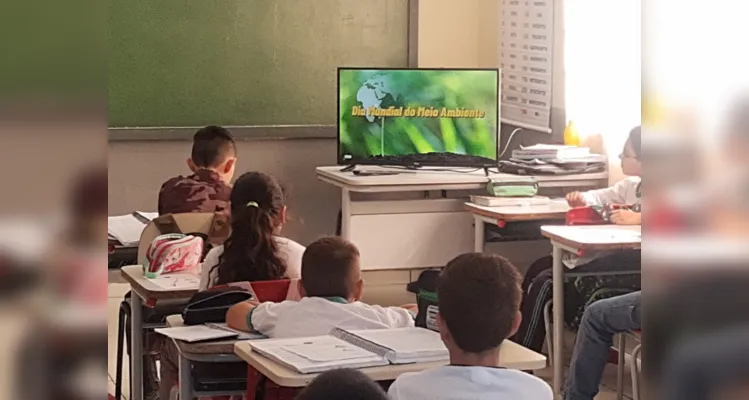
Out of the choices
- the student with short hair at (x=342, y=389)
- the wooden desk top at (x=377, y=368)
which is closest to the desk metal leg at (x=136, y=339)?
the wooden desk top at (x=377, y=368)

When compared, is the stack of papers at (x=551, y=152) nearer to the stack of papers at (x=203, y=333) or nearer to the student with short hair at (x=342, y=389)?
the stack of papers at (x=203, y=333)

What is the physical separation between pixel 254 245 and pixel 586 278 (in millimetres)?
1763

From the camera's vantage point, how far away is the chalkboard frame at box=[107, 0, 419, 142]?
580 centimetres

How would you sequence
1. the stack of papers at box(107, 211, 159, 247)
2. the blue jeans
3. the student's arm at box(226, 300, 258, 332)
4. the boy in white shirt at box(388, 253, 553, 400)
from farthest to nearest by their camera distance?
1. the stack of papers at box(107, 211, 159, 247)
2. the blue jeans
3. the student's arm at box(226, 300, 258, 332)
4. the boy in white shirt at box(388, 253, 553, 400)

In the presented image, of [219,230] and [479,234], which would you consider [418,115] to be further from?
[219,230]

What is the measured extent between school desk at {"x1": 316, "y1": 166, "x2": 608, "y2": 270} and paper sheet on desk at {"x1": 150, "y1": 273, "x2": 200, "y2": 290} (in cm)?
167

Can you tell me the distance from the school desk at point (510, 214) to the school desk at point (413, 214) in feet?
0.58

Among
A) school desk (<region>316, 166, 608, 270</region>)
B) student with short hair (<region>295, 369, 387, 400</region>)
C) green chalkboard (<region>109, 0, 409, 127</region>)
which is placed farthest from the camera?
green chalkboard (<region>109, 0, 409, 127</region>)

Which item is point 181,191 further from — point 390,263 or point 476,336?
point 476,336

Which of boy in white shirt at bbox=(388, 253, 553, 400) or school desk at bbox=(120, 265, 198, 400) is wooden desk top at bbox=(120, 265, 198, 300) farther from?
boy in white shirt at bbox=(388, 253, 553, 400)

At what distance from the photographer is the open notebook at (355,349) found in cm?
225

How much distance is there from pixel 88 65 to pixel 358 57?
5.69 m

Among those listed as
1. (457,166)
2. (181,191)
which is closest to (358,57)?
(457,166)

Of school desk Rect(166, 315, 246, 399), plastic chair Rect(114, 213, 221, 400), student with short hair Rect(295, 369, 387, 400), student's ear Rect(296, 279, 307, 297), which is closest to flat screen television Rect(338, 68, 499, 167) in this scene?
plastic chair Rect(114, 213, 221, 400)
